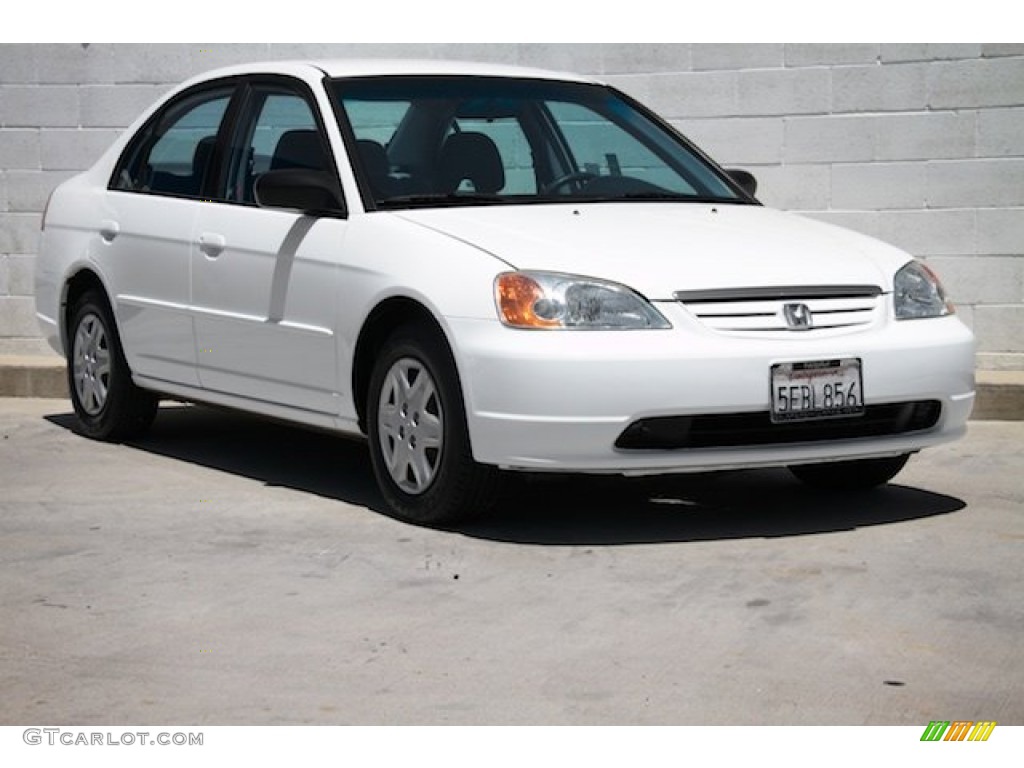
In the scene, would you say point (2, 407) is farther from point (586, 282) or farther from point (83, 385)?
point (586, 282)

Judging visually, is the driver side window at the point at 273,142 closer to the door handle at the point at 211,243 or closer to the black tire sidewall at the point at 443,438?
the door handle at the point at 211,243

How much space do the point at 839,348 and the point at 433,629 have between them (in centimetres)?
185

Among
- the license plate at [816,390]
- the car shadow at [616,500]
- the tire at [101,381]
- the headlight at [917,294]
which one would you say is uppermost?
the headlight at [917,294]

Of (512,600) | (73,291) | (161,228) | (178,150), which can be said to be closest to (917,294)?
(512,600)

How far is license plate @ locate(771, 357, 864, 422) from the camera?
6.81 metres

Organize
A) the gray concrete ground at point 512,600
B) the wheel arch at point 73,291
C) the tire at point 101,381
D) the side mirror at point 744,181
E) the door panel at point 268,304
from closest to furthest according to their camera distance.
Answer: the gray concrete ground at point 512,600 < the door panel at point 268,304 < the side mirror at point 744,181 < the tire at point 101,381 < the wheel arch at point 73,291

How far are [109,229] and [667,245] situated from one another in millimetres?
2946

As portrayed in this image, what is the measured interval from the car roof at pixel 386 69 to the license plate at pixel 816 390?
2.13 metres

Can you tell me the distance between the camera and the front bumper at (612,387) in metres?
6.65

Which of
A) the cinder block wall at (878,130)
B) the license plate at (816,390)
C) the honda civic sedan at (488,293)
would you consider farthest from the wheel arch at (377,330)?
the cinder block wall at (878,130)

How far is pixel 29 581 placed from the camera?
648cm

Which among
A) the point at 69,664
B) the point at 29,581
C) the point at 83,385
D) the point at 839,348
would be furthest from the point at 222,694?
the point at 83,385

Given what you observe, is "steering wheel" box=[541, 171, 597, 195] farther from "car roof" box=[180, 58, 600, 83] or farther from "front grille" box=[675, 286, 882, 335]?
"front grille" box=[675, 286, 882, 335]

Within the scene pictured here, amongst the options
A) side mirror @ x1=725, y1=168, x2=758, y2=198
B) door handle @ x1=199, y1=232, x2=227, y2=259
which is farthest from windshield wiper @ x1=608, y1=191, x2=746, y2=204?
door handle @ x1=199, y1=232, x2=227, y2=259
